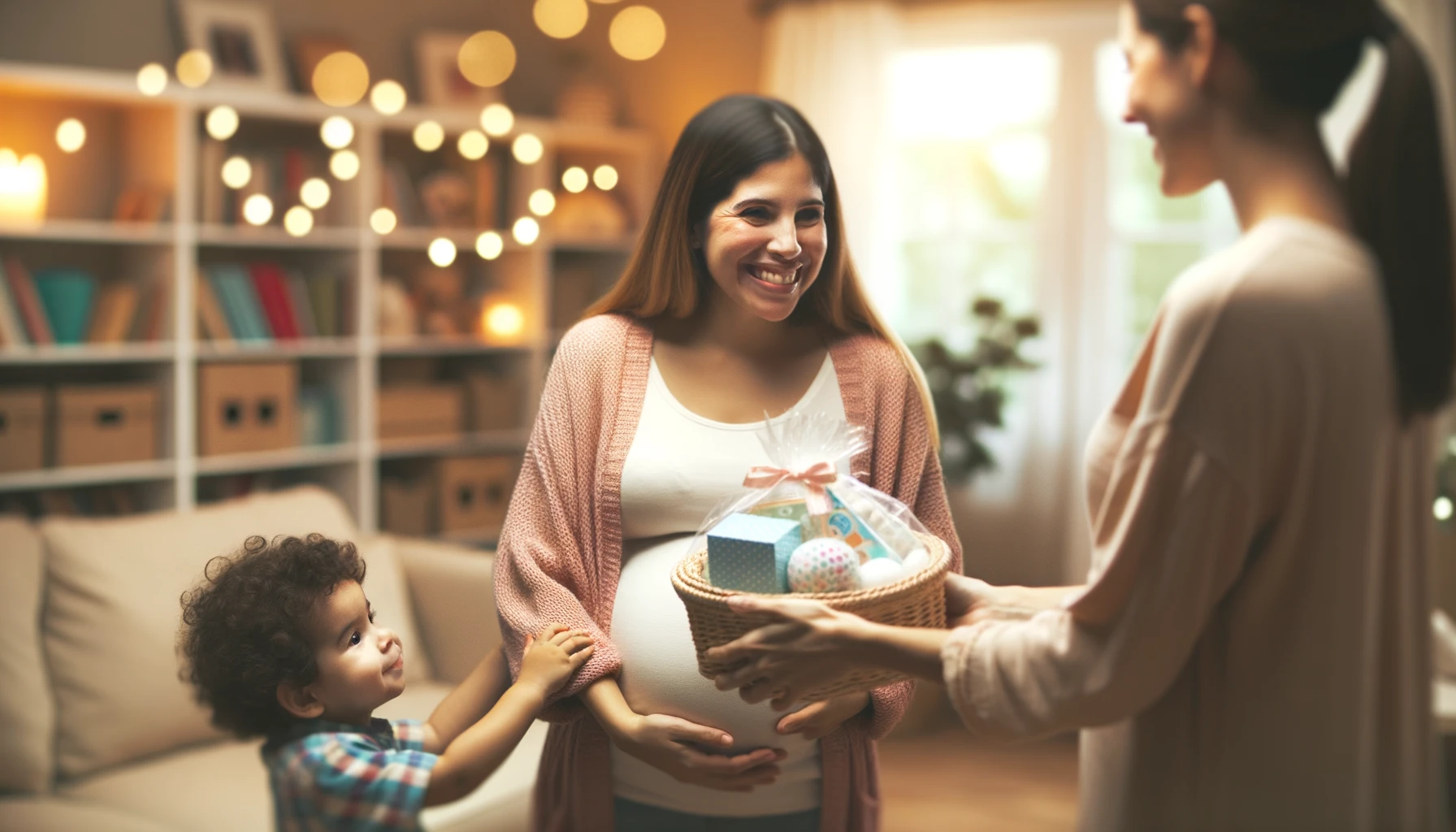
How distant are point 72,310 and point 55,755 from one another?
64.1 inches

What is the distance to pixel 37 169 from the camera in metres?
3.28

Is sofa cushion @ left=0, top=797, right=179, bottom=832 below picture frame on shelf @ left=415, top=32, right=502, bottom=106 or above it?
below

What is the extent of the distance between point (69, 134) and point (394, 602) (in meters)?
2.45

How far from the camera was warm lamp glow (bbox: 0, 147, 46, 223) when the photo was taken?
322 cm

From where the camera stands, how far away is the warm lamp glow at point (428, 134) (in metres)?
4.14

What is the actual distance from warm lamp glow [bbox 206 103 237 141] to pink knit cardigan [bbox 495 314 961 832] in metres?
2.71

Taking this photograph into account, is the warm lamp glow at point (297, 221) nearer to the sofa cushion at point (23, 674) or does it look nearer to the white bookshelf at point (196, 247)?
the white bookshelf at point (196, 247)

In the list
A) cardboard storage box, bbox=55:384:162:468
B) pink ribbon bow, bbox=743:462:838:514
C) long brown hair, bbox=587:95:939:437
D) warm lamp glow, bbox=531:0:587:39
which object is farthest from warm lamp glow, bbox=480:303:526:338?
pink ribbon bow, bbox=743:462:838:514

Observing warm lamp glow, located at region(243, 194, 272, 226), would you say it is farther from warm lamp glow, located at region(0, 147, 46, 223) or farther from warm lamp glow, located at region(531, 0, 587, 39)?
warm lamp glow, located at region(531, 0, 587, 39)

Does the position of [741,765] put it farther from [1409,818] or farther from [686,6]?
[686,6]

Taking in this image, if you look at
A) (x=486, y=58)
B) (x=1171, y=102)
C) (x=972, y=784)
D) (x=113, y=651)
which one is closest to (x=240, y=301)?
(x=486, y=58)

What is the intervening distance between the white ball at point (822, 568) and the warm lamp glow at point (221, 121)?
3.12m

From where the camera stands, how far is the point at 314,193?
3.91 metres

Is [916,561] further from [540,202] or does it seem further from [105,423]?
[540,202]
